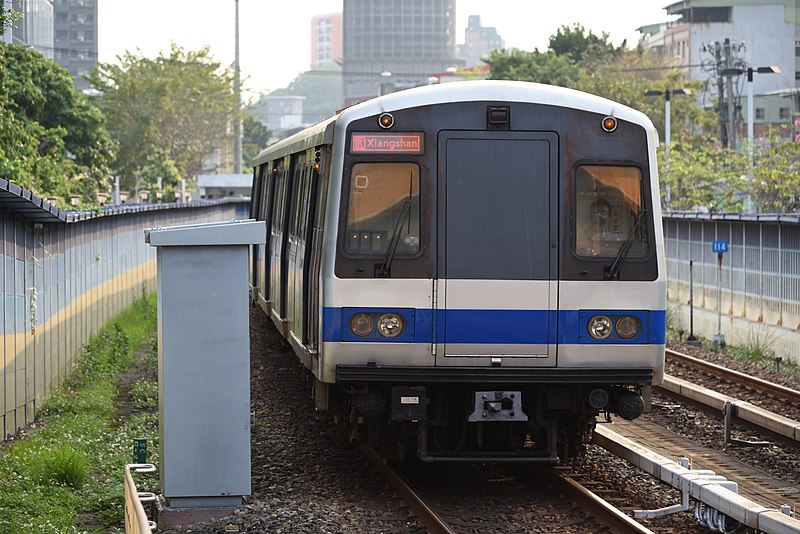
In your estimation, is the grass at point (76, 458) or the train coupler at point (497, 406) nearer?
the grass at point (76, 458)

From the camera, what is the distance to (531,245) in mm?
9305

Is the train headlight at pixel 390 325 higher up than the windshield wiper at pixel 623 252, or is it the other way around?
the windshield wiper at pixel 623 252

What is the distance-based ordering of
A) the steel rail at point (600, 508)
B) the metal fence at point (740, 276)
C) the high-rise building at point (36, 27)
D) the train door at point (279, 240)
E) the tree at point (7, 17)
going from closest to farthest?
the steel rail at point (600, 508) < the train door at point (279, 240) < the tree at point (7, 17) < the metal fence at point (740, 276) < the high-rise building at point (36, 27)

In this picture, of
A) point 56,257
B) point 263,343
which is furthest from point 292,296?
point 263,343

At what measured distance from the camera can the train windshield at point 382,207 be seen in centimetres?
930

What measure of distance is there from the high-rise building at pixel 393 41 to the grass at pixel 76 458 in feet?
553

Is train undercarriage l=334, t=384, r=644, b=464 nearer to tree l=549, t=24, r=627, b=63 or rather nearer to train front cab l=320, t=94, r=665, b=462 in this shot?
train front cab l=320, t=94, r=665, b=462

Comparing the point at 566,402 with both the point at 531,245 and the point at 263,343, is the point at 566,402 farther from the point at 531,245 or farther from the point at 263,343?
the point at 263,343

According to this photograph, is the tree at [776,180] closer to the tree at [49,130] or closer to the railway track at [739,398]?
the railway track at [739,398]

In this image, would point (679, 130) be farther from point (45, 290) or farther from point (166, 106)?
point (45, 290)

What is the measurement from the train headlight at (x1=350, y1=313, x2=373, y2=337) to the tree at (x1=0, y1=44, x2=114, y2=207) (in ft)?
41.5

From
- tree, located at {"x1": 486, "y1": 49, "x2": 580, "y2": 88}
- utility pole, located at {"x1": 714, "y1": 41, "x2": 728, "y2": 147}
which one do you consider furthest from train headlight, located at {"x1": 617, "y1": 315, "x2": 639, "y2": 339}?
tree, located at {"x1": 486, "y1": 49, "x2": 580, "y2": 88}

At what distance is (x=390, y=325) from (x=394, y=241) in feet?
2.02

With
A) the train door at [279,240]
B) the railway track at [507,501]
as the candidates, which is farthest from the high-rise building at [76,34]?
the railway track at [507,501]
